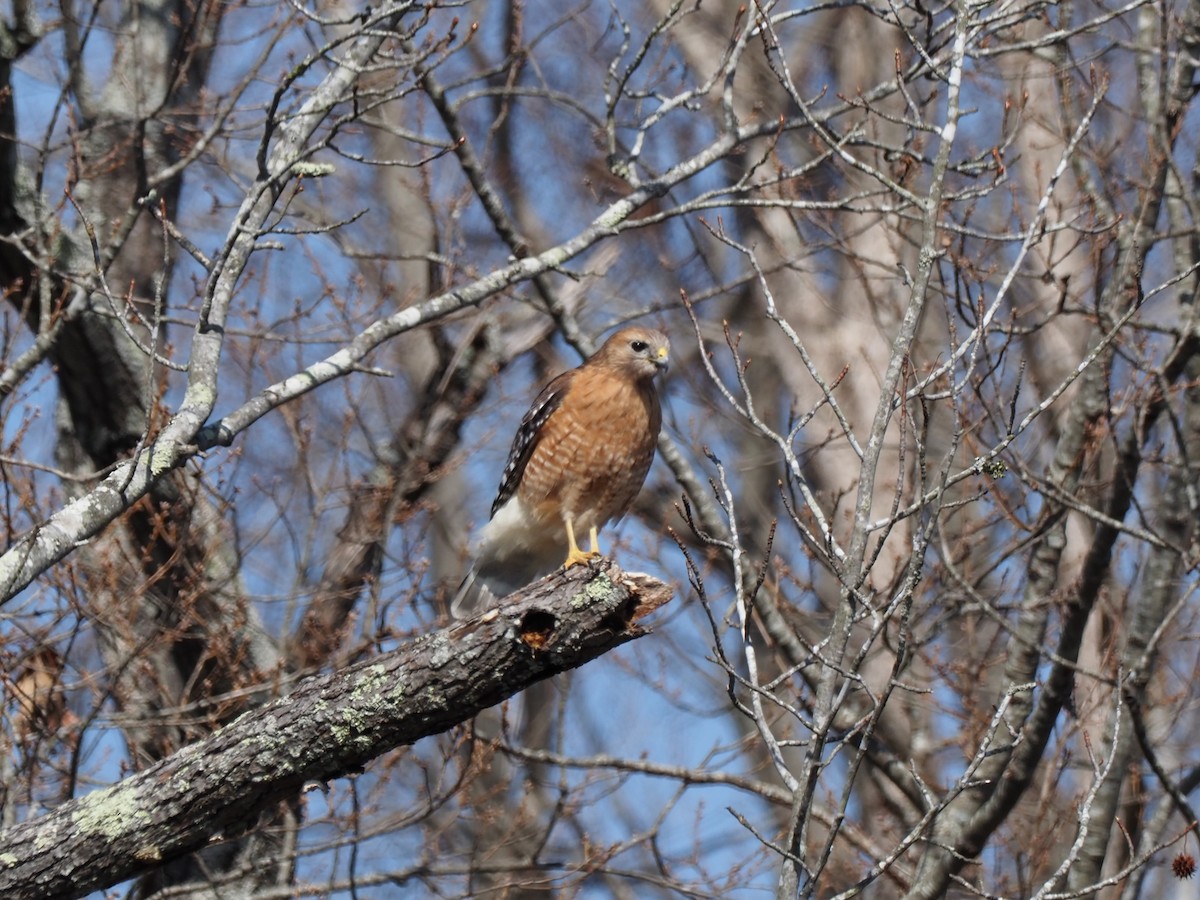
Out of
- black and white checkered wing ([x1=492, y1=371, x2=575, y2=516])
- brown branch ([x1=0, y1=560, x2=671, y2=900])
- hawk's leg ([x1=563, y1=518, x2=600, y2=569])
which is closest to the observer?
brown branch ([x1=0, y1=560, x2=671, y2=900])

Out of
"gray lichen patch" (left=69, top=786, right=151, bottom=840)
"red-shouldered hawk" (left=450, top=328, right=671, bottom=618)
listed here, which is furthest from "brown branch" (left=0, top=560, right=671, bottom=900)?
"red-shouldered hawk" (left=450, top=328, right=671, bottom=618)

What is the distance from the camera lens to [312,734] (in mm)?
3803

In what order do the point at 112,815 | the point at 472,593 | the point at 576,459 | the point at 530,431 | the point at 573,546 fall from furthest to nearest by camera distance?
the point at 472,593
the point at 530,431
the point at 576,459
the point at 573,546
the point at 112,815

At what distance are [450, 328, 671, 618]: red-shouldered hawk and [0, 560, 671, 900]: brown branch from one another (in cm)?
253

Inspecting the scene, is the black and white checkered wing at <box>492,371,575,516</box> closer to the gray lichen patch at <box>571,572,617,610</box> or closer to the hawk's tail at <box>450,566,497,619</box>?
the hawk's tail at <box>450,566,497,619</box>

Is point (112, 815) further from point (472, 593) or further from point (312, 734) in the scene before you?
point (472, 593)

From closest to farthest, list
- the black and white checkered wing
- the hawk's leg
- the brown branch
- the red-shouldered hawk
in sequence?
the brown branch < the hawk's leg < the red-shouldered hawk < the black and white checkered wing

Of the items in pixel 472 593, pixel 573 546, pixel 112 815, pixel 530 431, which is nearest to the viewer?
pixel 112 815

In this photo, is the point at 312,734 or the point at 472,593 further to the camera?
the point at 472,593

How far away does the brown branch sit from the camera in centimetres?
377

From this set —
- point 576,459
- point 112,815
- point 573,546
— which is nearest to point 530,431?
point 576,459

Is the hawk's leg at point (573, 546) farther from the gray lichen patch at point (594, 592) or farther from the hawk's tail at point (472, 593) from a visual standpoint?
the gray lichen patch at point (594, 592)

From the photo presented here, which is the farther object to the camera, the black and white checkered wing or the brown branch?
the black and white checkered wing

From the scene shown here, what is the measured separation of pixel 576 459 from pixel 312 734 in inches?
115
